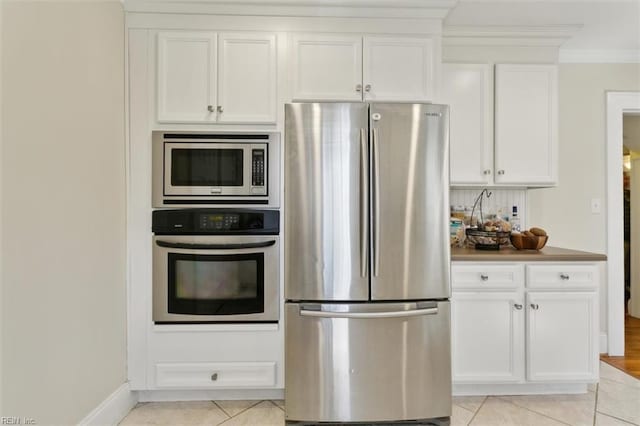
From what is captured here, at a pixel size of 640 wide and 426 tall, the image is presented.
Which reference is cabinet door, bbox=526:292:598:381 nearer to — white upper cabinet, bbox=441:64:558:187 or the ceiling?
white upper cabinet, bbox=441:64:558:187

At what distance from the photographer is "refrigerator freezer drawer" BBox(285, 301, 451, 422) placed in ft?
5.64

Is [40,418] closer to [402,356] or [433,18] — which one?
[402,356]

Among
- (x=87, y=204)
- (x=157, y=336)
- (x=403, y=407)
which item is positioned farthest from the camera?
(x=157, y=336)

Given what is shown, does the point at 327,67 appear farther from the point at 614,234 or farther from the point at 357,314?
the point at 614,234

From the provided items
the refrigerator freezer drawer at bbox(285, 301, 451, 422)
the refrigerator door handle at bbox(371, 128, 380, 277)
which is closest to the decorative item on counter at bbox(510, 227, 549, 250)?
the refrigerator freezer drawer at bbox(285, 301, 451, 422)

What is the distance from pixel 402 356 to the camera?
5.72 ft

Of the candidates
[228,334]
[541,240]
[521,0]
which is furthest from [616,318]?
[228,334]

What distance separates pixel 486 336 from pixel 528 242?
74cm

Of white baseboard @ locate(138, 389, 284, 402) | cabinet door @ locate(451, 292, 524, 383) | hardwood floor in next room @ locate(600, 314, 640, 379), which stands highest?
cabinet door @ locate(451, 292, 524, 383)

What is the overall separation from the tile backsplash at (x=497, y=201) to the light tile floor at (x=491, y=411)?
121 centimetres

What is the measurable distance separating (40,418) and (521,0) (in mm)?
3235

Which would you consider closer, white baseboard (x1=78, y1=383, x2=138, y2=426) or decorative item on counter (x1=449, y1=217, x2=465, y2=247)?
white baseboard (x1=78, y1=383, x2=138, y2=426)

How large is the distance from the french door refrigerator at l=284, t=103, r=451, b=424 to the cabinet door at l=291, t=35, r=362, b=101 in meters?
0.32

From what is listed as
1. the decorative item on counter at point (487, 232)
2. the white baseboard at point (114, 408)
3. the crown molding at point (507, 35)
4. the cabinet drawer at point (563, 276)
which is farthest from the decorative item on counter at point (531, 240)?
the white baseboard at point (114, 408)
